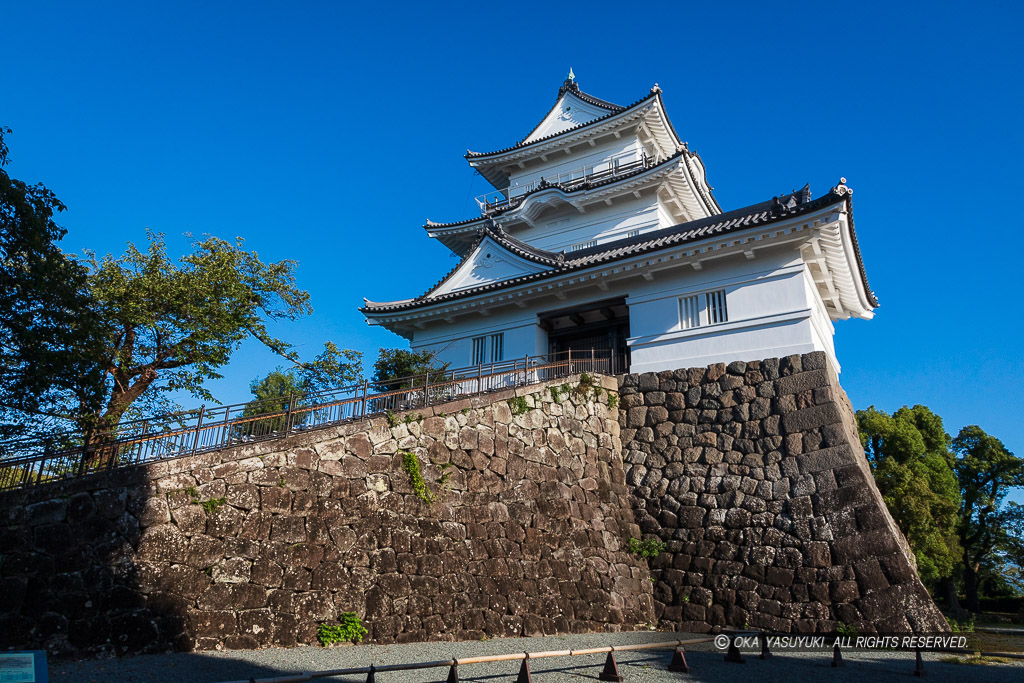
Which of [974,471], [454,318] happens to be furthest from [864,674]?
[974,471]

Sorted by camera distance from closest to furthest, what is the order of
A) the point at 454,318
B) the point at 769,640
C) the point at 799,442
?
the point at 769,640
the point at 799,442
the point at 454,318

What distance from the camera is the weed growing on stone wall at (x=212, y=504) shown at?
8195 mm

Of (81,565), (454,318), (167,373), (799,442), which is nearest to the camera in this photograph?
(81,565)

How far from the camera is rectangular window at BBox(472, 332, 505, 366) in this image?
16.9 meters

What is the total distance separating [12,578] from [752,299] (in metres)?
13.7

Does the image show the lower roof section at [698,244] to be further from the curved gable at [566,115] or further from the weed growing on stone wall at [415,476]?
the curved gable at [566,115]

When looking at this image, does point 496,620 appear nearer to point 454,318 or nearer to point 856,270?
point 454,318

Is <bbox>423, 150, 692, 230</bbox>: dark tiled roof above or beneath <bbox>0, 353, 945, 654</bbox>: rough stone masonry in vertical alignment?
above

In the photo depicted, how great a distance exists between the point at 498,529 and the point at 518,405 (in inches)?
105

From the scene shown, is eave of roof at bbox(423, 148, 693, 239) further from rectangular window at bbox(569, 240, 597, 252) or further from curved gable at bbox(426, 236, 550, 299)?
curved gable at bbox(426, 236, 550, 299)

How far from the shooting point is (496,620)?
10.0 meters

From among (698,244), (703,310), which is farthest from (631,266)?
(703,310)

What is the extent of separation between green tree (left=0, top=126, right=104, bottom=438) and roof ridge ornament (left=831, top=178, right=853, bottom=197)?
13859mm

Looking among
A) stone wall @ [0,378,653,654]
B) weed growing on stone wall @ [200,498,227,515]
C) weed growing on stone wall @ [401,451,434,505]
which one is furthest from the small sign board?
weed growing on stone wall @ [401,451,434,505]
